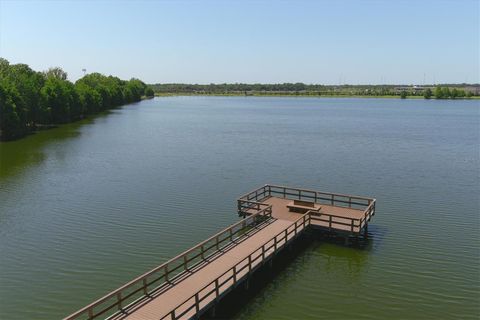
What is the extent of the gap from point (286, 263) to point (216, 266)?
195 inches

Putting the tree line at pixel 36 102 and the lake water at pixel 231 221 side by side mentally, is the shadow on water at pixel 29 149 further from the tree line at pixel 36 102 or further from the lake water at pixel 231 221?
the tree line at pixel 36 102

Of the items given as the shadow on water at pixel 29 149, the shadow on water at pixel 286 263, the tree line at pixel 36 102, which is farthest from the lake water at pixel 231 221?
the tree line at pixel 36 102

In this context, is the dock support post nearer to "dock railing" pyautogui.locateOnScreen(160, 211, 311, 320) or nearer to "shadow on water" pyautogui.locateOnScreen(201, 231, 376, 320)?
"shadow on water" pyautogui.locateOnScreen(201, 231, 376, 320)

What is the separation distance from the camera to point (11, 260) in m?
22.4

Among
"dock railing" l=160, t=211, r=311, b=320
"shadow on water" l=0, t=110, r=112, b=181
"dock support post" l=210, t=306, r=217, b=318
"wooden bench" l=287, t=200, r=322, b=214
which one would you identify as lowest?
"dock support post" l=210, t=306, r=217, b=318

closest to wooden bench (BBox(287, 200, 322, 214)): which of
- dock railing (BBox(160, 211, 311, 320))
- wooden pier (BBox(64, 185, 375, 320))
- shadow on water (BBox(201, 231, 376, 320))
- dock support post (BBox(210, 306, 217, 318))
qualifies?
wooden pier (BBox(64, 185, 375, 320))

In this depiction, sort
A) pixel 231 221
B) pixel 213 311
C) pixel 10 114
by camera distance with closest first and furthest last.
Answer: pixel 213 311 < pixel 231 221 < pixel 10 114

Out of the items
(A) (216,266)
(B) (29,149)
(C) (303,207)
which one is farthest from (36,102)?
(A) (216,266)

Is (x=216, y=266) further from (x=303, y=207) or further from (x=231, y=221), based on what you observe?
(x=303, y=207)

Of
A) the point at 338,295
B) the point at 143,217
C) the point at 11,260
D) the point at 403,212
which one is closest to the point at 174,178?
the point at 143,217

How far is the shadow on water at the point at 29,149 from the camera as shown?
46.6 m

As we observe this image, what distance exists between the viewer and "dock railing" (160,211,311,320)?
15.5 meters

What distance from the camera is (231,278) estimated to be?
18.0m

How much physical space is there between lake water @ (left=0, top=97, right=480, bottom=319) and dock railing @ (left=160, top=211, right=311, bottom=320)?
1.31 meters
